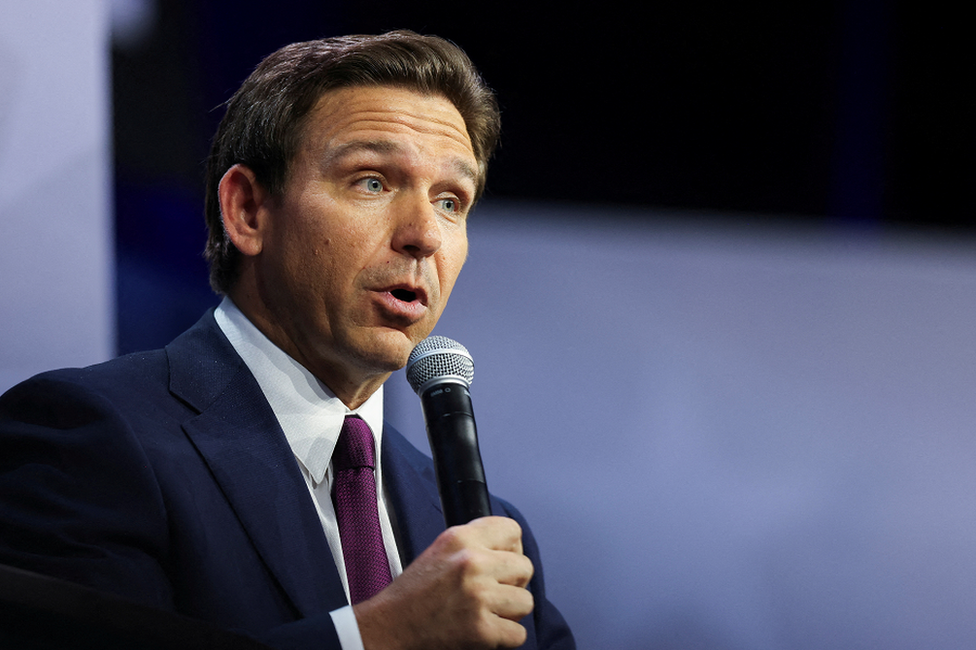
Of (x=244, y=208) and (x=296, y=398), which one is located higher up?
(x=244, y=208)

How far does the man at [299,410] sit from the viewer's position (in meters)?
1.21

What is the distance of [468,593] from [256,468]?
0.50 m

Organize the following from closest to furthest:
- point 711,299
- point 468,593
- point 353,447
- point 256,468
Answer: point 468,593, point 256,468, point 353,447, point 711,299

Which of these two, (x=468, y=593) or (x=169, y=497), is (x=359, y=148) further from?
(x=468, y=593)

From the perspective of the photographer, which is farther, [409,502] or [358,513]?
[409,502]

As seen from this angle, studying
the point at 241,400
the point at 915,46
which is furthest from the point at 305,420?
the point at 915,46

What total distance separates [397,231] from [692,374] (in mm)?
1075

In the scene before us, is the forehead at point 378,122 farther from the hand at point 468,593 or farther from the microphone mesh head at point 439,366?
the hand at point 468,593

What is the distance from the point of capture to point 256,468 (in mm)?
1473

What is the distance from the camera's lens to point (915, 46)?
2430mm

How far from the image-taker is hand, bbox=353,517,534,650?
3.71 feet

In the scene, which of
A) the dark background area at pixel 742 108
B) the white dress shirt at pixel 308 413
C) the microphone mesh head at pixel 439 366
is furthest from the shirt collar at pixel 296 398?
the dark background area at pixel 742 108

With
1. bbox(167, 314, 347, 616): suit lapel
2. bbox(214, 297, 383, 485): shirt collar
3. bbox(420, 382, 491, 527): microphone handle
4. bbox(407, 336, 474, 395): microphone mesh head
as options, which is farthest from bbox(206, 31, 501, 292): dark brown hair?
bbox(420, 382, 491, 527): microphone handle

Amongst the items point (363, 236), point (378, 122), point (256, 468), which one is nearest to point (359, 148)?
point (378, 122)
